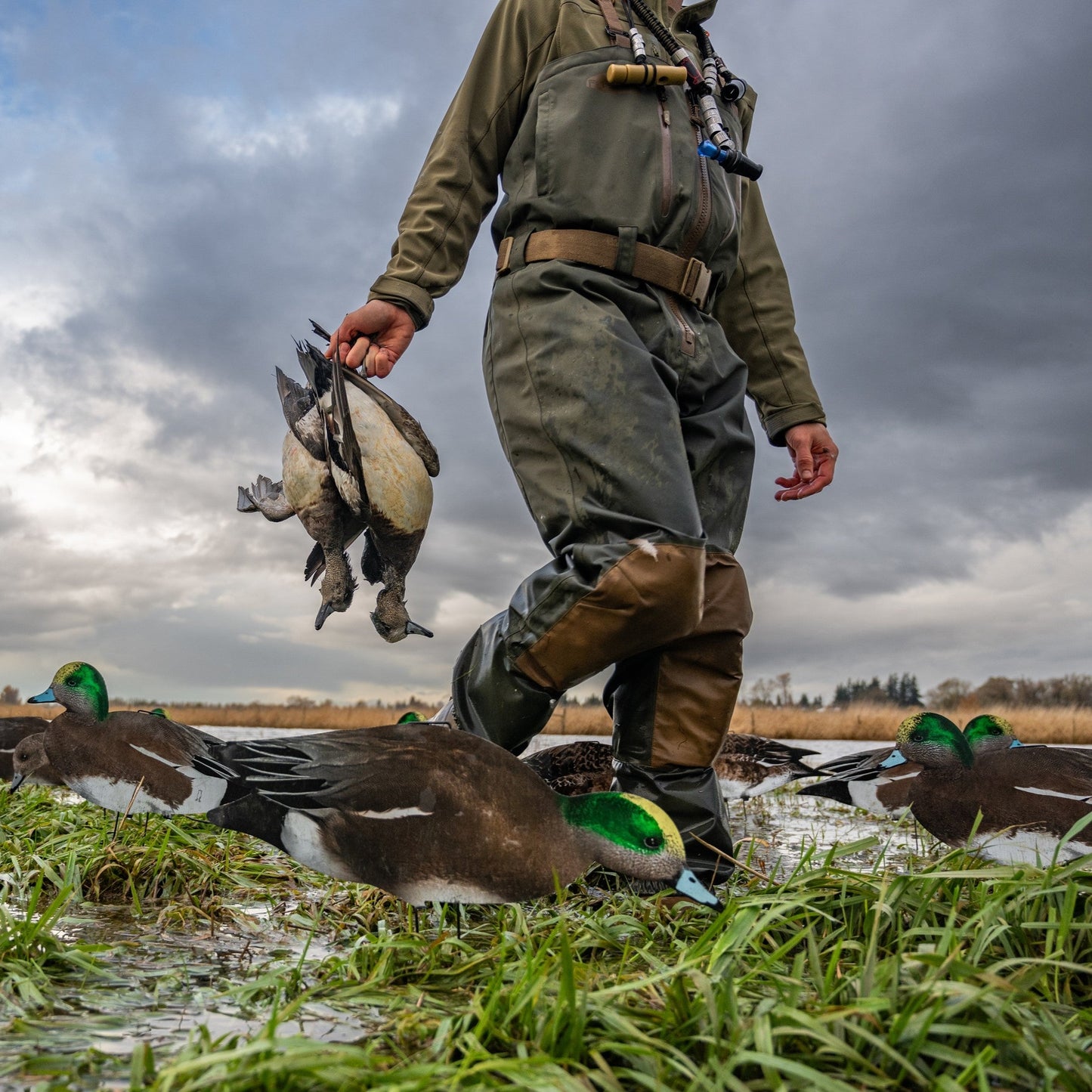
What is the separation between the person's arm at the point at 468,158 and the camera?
127 inches

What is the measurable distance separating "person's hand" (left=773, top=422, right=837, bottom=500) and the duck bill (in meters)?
2.30

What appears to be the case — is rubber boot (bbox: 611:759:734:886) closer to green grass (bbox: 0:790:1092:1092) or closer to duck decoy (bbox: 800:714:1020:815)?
green grass (bbox: 0:790:1092:1092)

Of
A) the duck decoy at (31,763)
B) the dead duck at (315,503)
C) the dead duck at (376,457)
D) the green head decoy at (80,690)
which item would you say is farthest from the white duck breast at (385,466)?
the duck decoy at (31,763)

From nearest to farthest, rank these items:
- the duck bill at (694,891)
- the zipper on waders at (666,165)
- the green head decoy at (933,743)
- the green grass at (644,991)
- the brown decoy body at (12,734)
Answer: the green grass at (644,991) → the duck bill at (694,891) → the zipper on waders at (666,165) → the green head decoy at (933,743) → the brown decoy body at (12,734)

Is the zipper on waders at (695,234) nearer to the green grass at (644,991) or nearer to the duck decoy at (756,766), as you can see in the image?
the green grass at (644,991)

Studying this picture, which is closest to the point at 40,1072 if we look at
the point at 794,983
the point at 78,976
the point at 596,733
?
the point at 78,976

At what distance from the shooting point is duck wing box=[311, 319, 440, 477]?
122 inches

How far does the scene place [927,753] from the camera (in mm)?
3713

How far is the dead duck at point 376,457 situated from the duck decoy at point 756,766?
329cm

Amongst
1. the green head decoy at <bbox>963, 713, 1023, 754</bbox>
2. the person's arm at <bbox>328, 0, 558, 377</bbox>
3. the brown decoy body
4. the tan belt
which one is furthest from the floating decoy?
the brown decoy body

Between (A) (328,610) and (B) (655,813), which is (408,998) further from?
(A) (328,610)

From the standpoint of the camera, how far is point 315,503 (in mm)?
3256

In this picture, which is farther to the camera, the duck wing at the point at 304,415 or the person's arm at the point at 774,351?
the person's arm at the point at 774,351

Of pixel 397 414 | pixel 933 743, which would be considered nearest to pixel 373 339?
pixel 397 414
